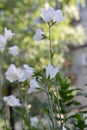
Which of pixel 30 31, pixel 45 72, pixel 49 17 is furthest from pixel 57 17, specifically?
pixel 30 31

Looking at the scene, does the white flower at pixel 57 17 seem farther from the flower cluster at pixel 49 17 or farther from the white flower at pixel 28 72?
the white flower at pixel 28 72

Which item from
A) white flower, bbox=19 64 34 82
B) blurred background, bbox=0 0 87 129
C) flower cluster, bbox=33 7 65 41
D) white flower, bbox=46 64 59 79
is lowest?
white flower, bbox=46 64 59 79

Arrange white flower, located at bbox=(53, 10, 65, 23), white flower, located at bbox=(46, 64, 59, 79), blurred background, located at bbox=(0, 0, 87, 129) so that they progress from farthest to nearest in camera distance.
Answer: blurred background, located at bbox=(0, 0, 87, 129) → white flower, located at bbox=(53, 10, 65, 23) → white flower, located at bbox=(46, 64, 59, 79)

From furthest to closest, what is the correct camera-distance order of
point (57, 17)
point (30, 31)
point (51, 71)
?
point (30, 31) < point (57, 17) < point (51, 71)

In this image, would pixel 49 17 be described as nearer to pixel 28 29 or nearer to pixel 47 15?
pixel 47 15

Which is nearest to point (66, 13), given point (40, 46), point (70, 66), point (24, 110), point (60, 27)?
point (60, 27)

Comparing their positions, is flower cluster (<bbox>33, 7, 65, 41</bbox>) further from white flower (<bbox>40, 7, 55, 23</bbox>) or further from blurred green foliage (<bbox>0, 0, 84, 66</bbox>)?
blurred green foliage (<bbox>0, 0, 84, 66</bbox>)

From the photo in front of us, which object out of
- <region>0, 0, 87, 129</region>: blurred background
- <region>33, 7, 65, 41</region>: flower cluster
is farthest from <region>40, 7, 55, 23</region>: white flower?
<region>0, 0, 87, 129</region>: blurred background

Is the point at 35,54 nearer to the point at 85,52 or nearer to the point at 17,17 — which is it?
the point at 17,17

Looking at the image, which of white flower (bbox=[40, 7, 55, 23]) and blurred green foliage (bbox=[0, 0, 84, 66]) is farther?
blurred green foliage (bbox=[0, 0, 84, 66])

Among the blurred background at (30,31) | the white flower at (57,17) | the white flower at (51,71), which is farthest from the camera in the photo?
the blurred background at (30,31)

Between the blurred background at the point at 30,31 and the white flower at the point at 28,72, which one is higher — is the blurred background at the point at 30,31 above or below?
above

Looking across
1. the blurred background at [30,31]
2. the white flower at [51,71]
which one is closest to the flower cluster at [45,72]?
the white flower at [51,71]
